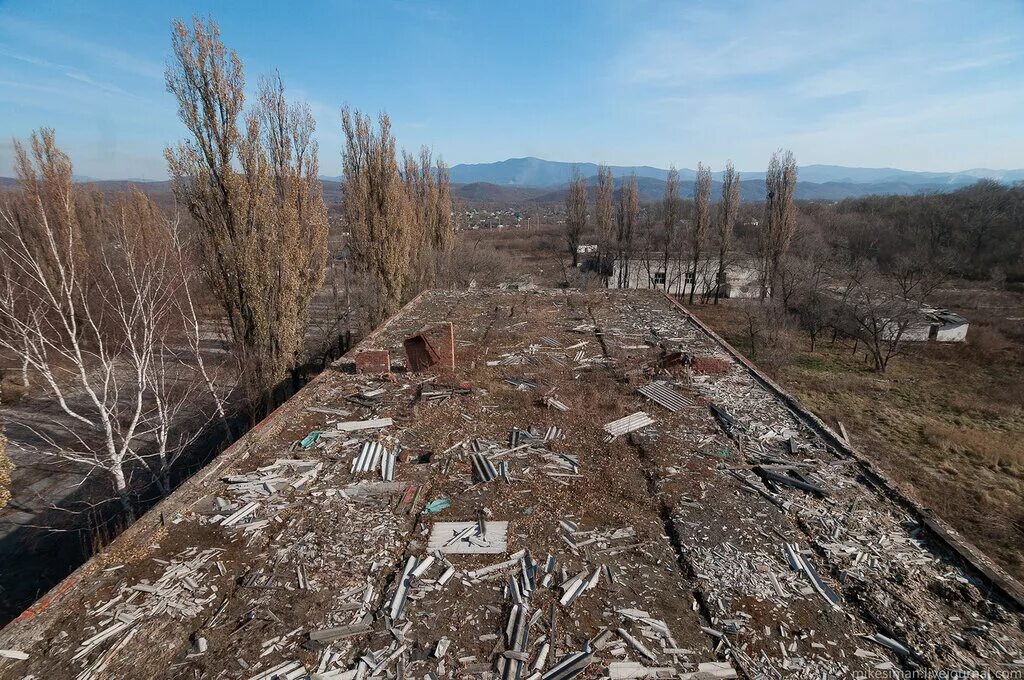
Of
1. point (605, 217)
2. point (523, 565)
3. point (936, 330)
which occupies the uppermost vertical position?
point (605, 217)

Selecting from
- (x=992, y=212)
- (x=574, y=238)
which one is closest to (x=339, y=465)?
(x=574, y=238)

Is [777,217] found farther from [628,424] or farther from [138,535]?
[138,535]

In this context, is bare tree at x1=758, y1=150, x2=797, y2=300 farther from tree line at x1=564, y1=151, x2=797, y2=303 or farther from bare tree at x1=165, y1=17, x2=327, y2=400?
bare tree at x1=165, y1=17, x2=327, y2=400

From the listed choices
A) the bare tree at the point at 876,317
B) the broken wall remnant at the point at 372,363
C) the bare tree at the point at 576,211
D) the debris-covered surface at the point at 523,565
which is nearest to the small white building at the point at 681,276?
the bare tree at the point at 576,211

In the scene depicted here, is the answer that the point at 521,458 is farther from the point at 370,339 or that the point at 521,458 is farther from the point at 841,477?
the point at 370,339

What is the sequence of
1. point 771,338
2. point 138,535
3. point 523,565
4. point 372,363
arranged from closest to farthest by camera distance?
point 523,565, point 138,535, point 372,363, point 771,338

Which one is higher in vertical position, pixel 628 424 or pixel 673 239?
pixel 673 239

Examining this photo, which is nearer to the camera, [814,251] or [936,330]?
[936,330]

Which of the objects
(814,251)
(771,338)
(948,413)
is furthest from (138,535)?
(814,251)
